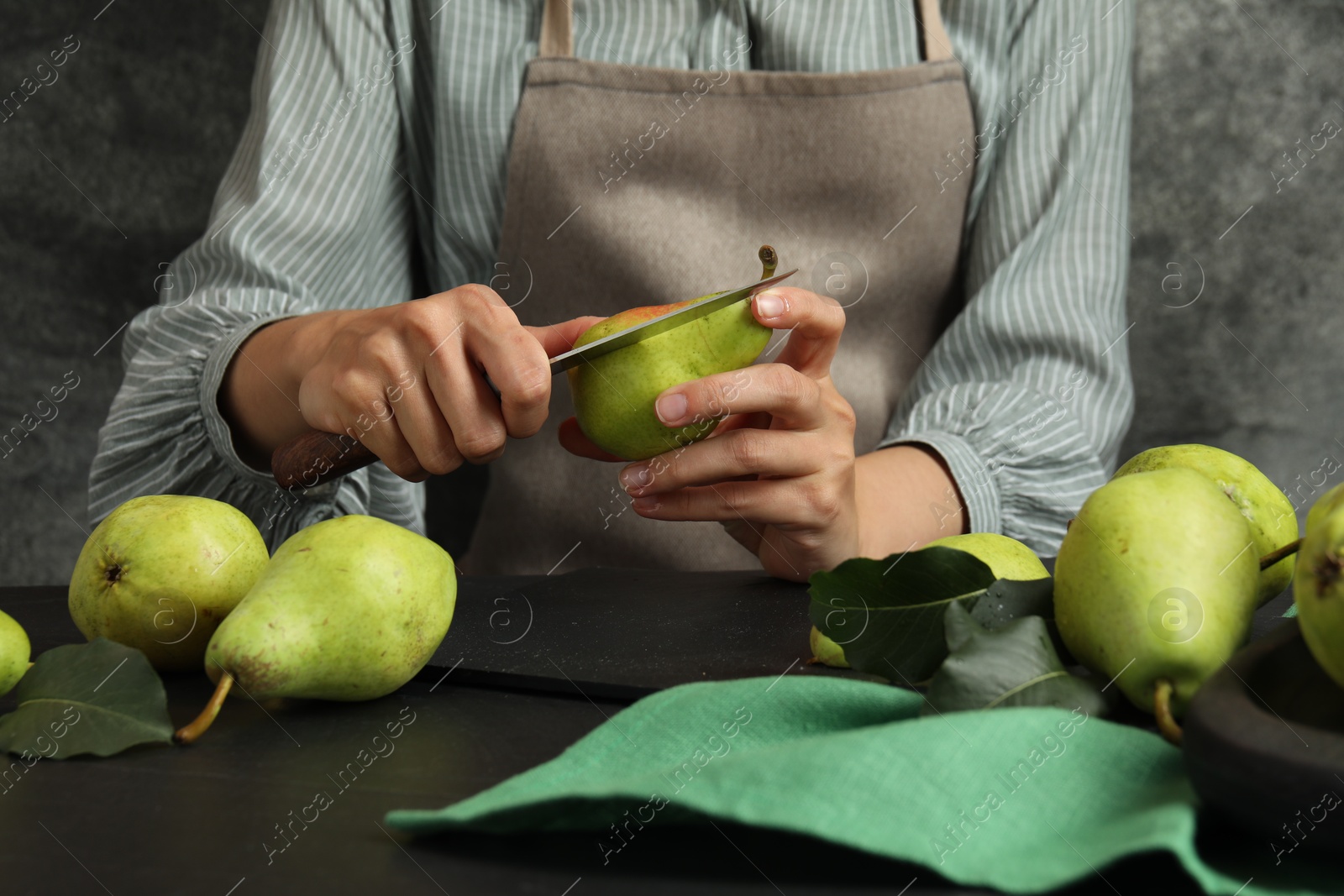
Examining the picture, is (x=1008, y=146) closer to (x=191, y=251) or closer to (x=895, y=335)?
(x=895, y=335)

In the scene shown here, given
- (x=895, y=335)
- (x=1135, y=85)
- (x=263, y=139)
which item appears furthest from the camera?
(x=1135, y=85)

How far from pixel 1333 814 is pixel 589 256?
1.01 m

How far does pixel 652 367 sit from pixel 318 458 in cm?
26

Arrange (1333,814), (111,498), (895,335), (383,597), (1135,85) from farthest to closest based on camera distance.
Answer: (1135,85), (895,335), (111,498), (383,597), (1333,814)

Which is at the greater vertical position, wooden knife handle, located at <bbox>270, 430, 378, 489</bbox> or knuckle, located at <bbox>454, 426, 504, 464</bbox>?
knuckle, located at <bbox>454, 426, 504, 464</bbox>

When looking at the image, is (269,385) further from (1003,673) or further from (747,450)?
(1003,673)

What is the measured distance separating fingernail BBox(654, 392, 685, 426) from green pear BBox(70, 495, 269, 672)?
274 millimetres

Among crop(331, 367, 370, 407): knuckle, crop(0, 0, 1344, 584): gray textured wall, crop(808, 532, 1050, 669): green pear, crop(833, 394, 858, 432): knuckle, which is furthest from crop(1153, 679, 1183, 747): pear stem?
crop(0, 0, 1344, 584): gray textured wall

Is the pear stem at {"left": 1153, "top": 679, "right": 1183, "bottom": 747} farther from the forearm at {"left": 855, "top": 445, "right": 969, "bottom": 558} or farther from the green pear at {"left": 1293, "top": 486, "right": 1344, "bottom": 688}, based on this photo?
the forearm at {"left": 855, "top": 445, "right": 969, "bottom": 558}

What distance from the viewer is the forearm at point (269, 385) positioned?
35.8 inches

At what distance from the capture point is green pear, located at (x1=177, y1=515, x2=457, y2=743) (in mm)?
495

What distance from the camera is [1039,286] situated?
1199 millimetres

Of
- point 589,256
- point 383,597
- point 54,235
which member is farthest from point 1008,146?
point 54,235

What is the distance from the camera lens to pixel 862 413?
50.2 inches
